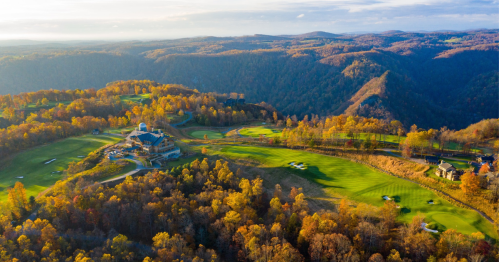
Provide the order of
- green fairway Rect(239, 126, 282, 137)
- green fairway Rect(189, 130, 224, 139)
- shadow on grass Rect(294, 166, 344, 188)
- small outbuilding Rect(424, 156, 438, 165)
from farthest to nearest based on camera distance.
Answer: green fairway Rect(239, 126, 282, 137) → green fairway Rect(189, 130, 224, 139) → small outbuilding Rect(424, 156, 438, 165) → shadow on grass Rect(294, 166, 344, 188)

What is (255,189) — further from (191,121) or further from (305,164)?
(191,121)

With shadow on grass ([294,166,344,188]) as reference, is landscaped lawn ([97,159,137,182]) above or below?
above

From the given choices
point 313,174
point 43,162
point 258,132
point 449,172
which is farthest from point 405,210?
point 43,162

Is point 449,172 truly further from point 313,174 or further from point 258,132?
point 258,132

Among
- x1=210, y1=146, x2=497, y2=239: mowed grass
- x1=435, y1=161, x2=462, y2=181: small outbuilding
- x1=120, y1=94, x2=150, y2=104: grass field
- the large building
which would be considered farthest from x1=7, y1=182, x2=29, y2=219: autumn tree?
x1=120, y1=94, x2=150, y2=104: grass field

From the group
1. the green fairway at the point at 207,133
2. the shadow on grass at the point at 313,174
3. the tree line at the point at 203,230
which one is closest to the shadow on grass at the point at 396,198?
the tree line at the point at 203,230

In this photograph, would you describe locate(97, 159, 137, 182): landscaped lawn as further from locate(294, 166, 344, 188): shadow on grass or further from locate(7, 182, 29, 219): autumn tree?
locate(294, 166, 344, 188): shadow on grass

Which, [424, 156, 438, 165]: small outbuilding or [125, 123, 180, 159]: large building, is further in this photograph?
[125, 123, 180, 159]: large building
